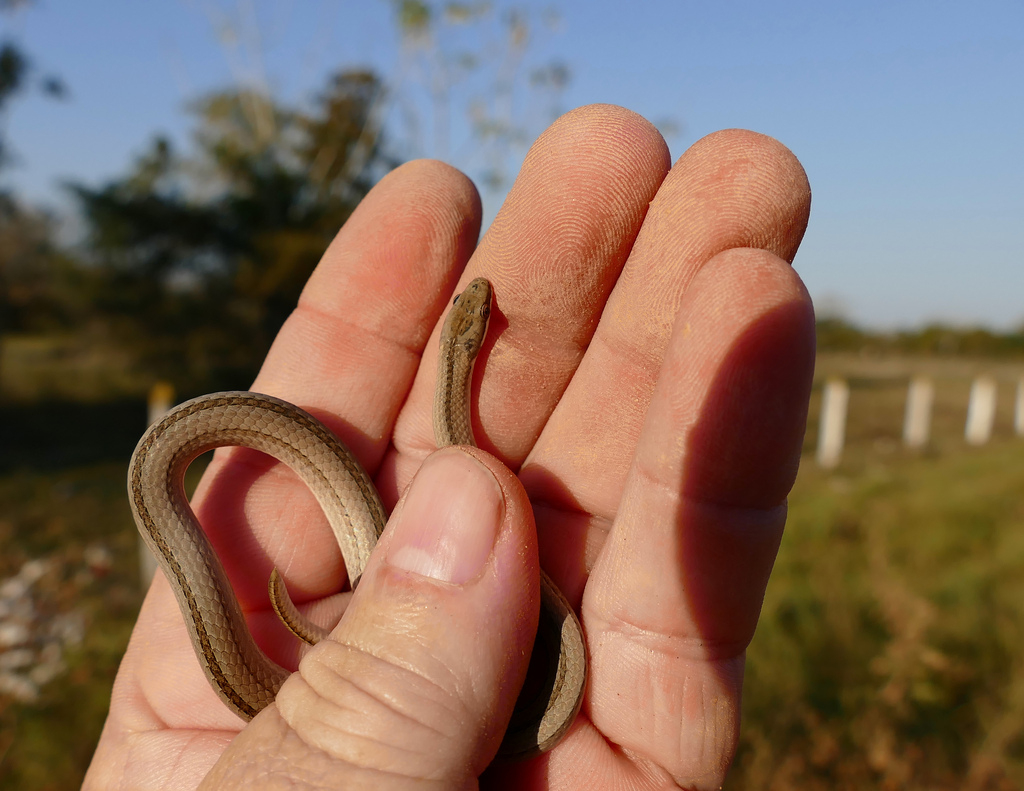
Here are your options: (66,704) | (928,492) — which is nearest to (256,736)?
(66,704)

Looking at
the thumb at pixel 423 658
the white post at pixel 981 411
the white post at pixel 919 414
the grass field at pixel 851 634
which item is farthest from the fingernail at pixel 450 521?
the white post at pixel 981 411

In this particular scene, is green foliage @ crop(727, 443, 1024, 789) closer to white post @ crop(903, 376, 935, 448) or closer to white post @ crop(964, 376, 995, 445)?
white post @ crop(903, 376, 935, 448)

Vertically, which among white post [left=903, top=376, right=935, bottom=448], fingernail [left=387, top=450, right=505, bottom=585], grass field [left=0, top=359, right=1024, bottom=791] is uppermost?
fingernail [left=387, top=450, right=505, bottom=585]

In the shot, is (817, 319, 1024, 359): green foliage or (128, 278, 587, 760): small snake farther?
(817, 319, 1024, 359): green foliage

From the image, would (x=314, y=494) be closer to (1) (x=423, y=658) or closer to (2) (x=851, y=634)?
(1) (x=423, y=658)

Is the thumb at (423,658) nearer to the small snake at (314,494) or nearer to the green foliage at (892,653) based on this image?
the small snake at (314,494)

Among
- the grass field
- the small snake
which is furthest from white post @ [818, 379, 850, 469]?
the small snake

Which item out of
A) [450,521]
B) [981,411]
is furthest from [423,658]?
[981,411]

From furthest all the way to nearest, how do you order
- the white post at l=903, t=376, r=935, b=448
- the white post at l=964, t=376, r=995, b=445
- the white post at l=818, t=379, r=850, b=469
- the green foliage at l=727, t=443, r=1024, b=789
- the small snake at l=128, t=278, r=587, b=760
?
the white post at l=964, t=376, r=995, b=445 < the white post at l=903, t=376, r=935, b=448 < the white post at l=818, t=379, r=850, b=469 < the green foliage at l=727, t=443, r=1024, b=789 < the small snake at l=128, t=278, r=587, b=760

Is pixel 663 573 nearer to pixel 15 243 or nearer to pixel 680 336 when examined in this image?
pixel 680 336
